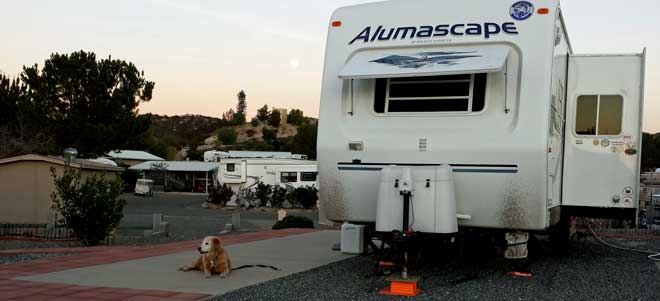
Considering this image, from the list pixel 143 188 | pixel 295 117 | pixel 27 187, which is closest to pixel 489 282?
pixel 27 187

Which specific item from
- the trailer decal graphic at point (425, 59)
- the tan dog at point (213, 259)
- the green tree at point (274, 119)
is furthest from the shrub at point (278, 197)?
the green tree at point (274, 119)

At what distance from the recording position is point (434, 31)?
7824 millimetres

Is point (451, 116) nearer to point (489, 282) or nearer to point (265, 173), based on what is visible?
point (489, 282)

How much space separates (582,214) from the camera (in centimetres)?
948

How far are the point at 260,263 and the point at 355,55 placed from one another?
3.38 metres

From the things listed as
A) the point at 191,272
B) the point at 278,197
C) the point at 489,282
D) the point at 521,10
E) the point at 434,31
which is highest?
the point at 521,10

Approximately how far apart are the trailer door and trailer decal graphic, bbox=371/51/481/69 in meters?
2.30

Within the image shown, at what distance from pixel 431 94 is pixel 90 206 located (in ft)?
25.9

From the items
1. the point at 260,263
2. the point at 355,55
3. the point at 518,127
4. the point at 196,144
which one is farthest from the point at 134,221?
the point at 196,144

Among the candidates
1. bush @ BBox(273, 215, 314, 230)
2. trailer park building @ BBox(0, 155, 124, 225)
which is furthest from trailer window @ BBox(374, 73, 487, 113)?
trailer park building @ BBox(0, 155, 124, 225)

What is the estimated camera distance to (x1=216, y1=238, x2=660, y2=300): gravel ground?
7034mm

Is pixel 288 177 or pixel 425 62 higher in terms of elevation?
pixel 425 62

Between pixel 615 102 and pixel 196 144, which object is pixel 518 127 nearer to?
pixel 615 102

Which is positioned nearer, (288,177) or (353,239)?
(353,239)
